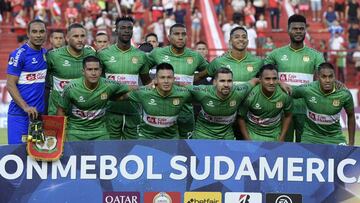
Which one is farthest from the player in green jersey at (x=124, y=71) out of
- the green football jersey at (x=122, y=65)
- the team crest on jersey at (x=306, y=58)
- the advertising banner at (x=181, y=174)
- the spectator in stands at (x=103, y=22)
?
the spectator in stands at (x=103, y=22)

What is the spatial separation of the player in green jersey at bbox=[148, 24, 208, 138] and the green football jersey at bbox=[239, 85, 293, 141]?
3.09 ft

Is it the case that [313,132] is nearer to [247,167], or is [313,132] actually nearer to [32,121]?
[247,167]

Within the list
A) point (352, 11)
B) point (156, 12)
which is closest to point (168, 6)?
point (156, 12)

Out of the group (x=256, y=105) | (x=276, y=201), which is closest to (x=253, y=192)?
(x=276, y=201)

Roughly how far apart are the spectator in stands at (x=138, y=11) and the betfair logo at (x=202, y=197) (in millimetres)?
20742

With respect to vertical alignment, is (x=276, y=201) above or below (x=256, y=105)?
below

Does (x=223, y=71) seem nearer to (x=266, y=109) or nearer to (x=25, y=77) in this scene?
(x=266, y=109)

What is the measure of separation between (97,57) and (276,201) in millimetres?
3557

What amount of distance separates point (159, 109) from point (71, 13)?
19399 millimetres

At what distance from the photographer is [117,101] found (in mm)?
13414

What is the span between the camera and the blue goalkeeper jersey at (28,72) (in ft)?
42.1

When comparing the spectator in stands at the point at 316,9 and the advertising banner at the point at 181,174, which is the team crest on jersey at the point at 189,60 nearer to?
the advertising banner at the point at 181,174

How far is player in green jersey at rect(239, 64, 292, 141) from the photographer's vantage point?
42.2 feet

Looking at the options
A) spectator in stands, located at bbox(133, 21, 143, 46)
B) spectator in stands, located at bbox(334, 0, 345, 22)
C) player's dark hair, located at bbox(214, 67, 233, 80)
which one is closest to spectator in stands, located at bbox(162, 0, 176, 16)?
spectator in stands, located at bbox(133, 21, 143, 46)
